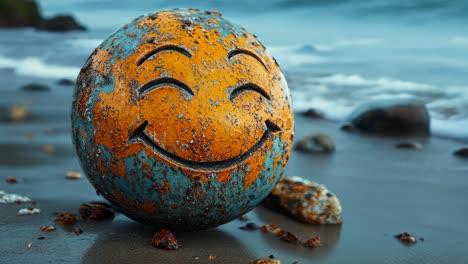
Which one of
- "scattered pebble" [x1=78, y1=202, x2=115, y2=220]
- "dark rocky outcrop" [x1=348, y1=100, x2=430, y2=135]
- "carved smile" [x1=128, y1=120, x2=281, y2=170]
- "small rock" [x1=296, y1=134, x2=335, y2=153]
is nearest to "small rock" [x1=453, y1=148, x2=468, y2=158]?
"dark rocky outcrop" [x1=348, y1=100, x2=430, y2=135]

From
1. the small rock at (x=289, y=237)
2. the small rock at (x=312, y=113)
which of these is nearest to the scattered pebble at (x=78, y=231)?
the small rock at (x=289, y=237)

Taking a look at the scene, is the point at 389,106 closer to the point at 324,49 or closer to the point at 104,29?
the point at 324,49

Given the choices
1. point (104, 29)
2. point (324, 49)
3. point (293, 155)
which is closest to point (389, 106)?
point (293, 155)

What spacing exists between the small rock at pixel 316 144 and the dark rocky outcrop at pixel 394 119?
159 centimetres

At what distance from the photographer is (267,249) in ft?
14.4

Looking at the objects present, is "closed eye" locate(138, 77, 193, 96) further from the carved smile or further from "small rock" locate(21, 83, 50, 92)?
"small rock" locate(21, 83, 50, 92)

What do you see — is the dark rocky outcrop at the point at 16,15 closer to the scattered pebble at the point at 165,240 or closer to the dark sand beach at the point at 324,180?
the dark sand beach at the point at 324,180

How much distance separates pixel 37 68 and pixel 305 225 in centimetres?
1213

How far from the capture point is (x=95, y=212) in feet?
15.6

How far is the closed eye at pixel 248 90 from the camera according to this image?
13.3ft

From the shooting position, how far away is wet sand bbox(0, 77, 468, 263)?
13.8 ft

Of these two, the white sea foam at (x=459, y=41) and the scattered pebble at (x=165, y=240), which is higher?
the white sea foam at (x=459, y=41)

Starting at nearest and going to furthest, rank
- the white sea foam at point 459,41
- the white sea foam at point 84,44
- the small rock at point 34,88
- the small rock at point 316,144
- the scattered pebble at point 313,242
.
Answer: the scattered pebble at point 313,242 → the small rock at point 316,144 → the small rock at point 34,88 → the white sea foam at point 459,41 → the white sea foam at point 84,44

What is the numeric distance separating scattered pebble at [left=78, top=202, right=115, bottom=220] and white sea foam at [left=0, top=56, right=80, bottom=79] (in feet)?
33.1
